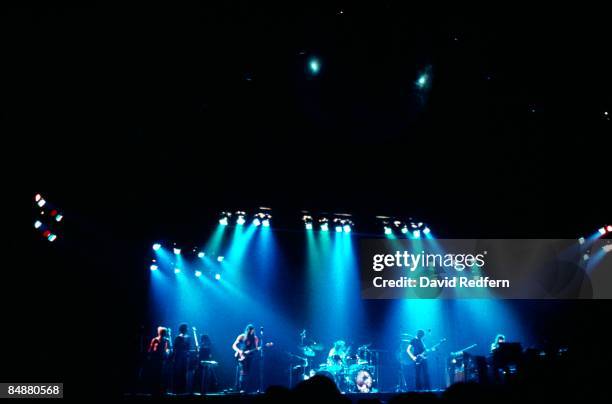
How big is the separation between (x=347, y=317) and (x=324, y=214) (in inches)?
123

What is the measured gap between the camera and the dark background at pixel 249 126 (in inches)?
197

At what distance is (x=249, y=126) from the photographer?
730cm

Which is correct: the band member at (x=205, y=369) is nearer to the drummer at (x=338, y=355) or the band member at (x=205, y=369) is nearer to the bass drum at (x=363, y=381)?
the drummer at (x=338, y=355)

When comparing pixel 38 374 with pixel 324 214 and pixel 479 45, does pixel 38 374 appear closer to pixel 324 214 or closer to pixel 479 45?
pixel 479 45

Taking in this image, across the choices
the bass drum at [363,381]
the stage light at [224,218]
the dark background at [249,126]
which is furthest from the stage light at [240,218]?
the bass drum at [363,381]

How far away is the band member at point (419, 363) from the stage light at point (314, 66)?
6.97 metres

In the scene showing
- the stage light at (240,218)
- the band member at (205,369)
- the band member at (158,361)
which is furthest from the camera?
the stage light at (240,218)

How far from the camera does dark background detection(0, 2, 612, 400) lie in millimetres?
4996

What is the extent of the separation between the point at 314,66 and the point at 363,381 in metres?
7.22

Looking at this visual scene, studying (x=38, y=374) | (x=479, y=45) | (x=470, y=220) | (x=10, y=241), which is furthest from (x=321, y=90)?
(x=470, y=220)

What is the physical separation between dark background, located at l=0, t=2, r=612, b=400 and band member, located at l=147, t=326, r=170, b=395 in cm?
109

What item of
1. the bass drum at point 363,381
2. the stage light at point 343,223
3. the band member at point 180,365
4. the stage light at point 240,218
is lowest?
the bass drum at point 363,381

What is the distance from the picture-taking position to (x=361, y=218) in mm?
10930

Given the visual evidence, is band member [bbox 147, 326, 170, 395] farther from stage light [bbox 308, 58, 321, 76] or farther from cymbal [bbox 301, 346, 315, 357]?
stage light [bbox 308, 58, 321, 76]
